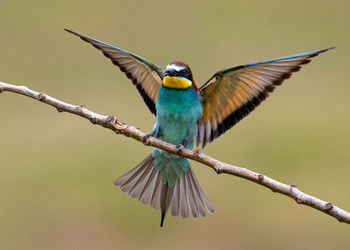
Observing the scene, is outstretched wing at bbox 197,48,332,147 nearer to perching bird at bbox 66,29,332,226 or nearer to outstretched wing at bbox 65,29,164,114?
perching bird at bbox 66,29,332,226

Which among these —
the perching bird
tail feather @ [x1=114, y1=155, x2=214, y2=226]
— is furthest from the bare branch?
tail feather @ [x1=114, y1=155, x2=214, y2=226]

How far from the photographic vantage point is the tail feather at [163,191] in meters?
2.20

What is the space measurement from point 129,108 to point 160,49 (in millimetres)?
1061

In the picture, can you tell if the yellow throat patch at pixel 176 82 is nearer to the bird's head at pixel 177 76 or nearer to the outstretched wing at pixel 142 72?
the bird's head at pixel 177 76

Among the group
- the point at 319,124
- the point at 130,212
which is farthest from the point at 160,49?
the point at 130,212

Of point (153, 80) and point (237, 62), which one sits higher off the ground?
point (237, 62)

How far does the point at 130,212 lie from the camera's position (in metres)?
3.67

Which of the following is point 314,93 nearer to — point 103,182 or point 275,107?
point 275,107

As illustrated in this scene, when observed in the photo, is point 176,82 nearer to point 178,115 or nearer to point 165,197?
point 178,115

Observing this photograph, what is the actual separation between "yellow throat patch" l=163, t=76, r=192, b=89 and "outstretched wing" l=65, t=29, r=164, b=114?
0.35 ft

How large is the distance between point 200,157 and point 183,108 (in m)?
0.40

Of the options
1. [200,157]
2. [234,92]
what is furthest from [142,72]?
[200,157]

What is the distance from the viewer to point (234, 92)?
6.77ft

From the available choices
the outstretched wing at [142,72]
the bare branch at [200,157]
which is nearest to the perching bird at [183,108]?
the outstretched wing at [142,72]
